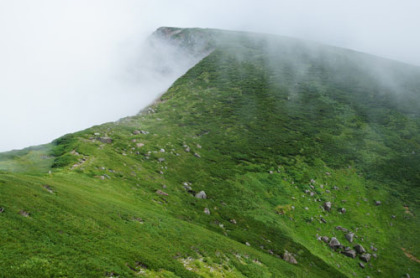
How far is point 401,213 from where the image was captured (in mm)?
49719

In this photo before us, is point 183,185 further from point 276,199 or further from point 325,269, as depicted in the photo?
point 325,269

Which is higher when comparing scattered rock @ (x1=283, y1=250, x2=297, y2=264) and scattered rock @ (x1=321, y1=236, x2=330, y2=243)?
scattered rock @ (x1=283, y1=250, x2=297, y2=264)

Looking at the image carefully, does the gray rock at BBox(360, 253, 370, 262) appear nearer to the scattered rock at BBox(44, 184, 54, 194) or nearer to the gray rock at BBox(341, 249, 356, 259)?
the gray rock at BBox(341, 249, 356, 259)

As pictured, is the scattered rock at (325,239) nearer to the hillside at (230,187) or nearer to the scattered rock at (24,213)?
the hillside at (230,187)

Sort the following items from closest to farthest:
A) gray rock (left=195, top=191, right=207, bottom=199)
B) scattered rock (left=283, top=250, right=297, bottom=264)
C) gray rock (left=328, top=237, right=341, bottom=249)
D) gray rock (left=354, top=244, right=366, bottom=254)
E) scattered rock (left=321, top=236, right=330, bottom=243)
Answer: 1. scattered rock (left=283, top=250, right=297, bottom=264)
2. gray rock (left=354, top=244, right=366, bottom=254)
3. gray rock (left=328, top=237, right=341, bottom=249)
4. scattered rock (left=321, top=236, right=330, bottom=243)
5. gray rock (left=195, top=191, right=207, bottom=199)

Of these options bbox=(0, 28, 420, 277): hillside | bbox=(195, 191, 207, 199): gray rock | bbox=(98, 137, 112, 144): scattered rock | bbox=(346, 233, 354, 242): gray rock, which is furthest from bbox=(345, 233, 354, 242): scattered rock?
bbox=(98, 137, 112, 144): scattered rock

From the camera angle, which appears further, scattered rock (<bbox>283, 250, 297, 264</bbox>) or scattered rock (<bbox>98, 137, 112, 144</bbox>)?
scattered rock (<bbox>98, 137, 112, 144</bbox>)

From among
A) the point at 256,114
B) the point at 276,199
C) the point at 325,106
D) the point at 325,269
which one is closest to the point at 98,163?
the point at 276,199

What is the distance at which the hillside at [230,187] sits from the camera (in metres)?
18.2

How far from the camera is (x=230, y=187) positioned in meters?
47.6

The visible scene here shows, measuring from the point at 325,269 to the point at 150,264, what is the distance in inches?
1059

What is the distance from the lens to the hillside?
59.9 feet

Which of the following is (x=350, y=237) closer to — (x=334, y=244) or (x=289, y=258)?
(x=334, y=244)

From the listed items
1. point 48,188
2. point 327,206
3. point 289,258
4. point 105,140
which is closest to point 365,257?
point 327,206
